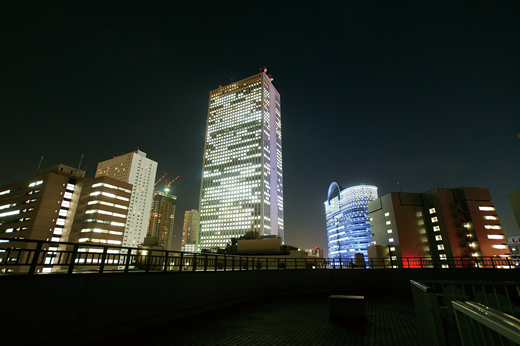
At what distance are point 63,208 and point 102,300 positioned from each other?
114 meters

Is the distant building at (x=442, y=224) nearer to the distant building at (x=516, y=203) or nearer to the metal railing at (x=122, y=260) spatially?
the distant building at (x=516, y=203)

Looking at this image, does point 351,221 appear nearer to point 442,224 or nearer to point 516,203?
point 442,224

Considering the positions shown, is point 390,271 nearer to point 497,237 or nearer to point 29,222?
point 497,237

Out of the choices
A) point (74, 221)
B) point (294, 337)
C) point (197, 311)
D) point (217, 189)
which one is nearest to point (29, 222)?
point (74, 221)

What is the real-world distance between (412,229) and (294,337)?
3657 inches

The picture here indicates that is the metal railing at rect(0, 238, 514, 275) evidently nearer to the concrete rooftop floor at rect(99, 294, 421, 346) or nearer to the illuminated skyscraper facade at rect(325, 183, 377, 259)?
the concrete rooftop floor at rect(99, 294, 421, 346)

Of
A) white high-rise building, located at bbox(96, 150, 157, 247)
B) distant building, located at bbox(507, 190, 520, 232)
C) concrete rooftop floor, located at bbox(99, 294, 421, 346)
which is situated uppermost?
white high-rise building, located at bbox(96, 150, 157, 247)

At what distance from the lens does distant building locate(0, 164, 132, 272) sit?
88.6 metres

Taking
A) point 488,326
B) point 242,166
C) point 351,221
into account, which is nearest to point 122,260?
point 488,326

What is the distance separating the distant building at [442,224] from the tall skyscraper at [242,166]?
59880 millimetres

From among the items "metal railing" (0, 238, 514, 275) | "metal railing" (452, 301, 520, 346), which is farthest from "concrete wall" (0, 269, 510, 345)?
"metal railing" (452, 301, 520, 346)

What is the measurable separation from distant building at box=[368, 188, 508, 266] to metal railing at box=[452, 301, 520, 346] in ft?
272

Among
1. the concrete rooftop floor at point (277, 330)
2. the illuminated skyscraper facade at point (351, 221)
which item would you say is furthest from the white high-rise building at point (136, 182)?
the concrete rooftop floor at point (277, 330)

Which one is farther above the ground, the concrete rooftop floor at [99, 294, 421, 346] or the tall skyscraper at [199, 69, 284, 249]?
the tall skyscraper at [199, 69, 284, 249]
